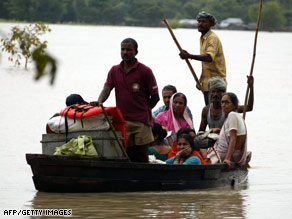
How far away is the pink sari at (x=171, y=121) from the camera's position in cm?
887

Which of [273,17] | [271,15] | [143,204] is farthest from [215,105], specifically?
[273,17]

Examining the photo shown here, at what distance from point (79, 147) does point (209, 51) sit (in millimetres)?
2428

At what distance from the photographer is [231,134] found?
8.19 metres

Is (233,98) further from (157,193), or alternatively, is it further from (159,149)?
(157,193)

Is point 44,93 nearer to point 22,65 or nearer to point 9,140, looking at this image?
point 9,140

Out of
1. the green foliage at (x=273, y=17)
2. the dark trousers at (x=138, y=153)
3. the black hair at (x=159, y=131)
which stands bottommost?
the dark trousers at (x=138, y=153)

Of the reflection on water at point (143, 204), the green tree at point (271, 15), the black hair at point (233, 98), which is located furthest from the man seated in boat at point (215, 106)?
the green tree at point (271, 15)

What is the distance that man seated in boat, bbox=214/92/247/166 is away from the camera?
8156mm

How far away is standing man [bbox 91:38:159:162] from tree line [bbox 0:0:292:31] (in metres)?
78.7

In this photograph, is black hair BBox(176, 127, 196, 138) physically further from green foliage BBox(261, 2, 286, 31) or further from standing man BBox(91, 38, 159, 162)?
green foliage BBox(261, 2, 286, 31)

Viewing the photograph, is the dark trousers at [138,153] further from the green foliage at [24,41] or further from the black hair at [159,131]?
the green foliage at [24,41]

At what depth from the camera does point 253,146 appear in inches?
563

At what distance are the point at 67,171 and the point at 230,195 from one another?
2.06 meters

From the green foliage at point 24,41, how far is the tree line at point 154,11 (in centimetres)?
5639
